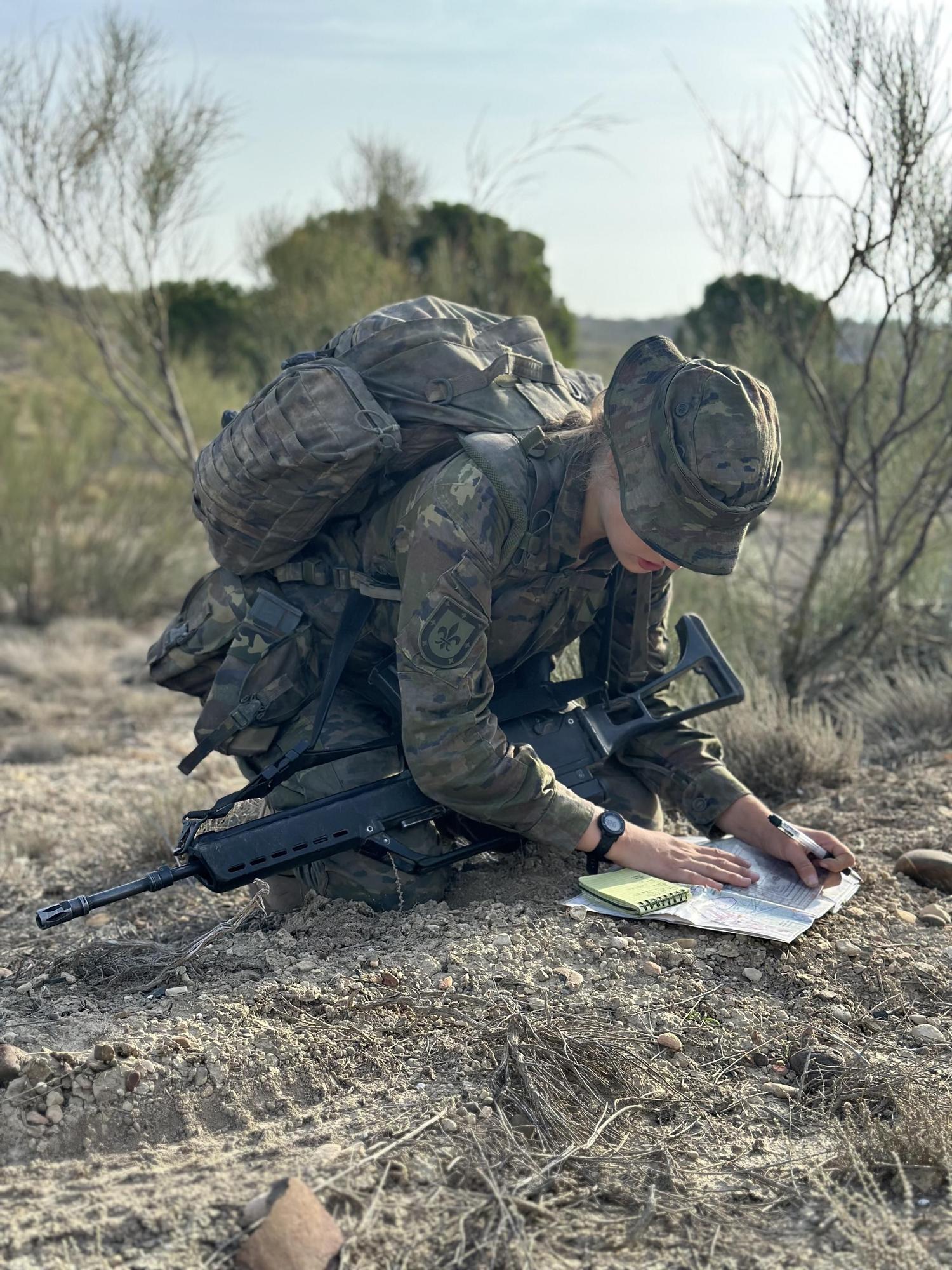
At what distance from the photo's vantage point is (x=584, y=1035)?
2.32m

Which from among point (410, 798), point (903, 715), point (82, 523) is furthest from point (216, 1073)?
point (82, 523)

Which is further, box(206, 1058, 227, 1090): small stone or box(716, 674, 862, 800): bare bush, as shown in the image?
box(716, 674, 862, 800): bare bush

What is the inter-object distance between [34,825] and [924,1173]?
3.55m

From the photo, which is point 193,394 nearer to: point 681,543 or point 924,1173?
point 681,543

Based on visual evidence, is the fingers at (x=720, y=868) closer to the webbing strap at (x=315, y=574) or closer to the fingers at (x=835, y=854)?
the fingers at (x=835, y=854)

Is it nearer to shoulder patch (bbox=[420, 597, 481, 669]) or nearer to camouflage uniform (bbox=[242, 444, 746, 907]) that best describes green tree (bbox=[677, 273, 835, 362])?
camouflage uniform (bbox=[242, 444, 746, 907])

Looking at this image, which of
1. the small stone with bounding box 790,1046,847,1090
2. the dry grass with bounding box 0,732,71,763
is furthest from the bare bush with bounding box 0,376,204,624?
the small stone with bounding box 790,1046,847,1090

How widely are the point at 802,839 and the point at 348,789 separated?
1.17m

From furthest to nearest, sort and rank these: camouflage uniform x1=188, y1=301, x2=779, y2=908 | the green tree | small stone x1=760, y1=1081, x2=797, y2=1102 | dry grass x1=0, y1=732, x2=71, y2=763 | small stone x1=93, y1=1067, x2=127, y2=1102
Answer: dry grass x1=0, y1=732, x2=71, y2=763 → the green tree → camouflage uniform x1=188, y1=301, x2=779, y2=908 → small stone x1=760, y1=1081, x2=797, y2=1102 → small stone x1=93, y1=1067, x2=127, y2=1102

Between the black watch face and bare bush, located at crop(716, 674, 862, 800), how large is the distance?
1.48m

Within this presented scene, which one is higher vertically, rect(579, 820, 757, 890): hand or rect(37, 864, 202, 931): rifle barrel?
rect(579, 820, 757, 890): hand

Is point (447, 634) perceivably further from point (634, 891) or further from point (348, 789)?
point (634, 891)

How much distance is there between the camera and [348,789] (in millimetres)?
3086

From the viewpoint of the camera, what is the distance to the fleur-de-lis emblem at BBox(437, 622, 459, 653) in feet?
8.81
